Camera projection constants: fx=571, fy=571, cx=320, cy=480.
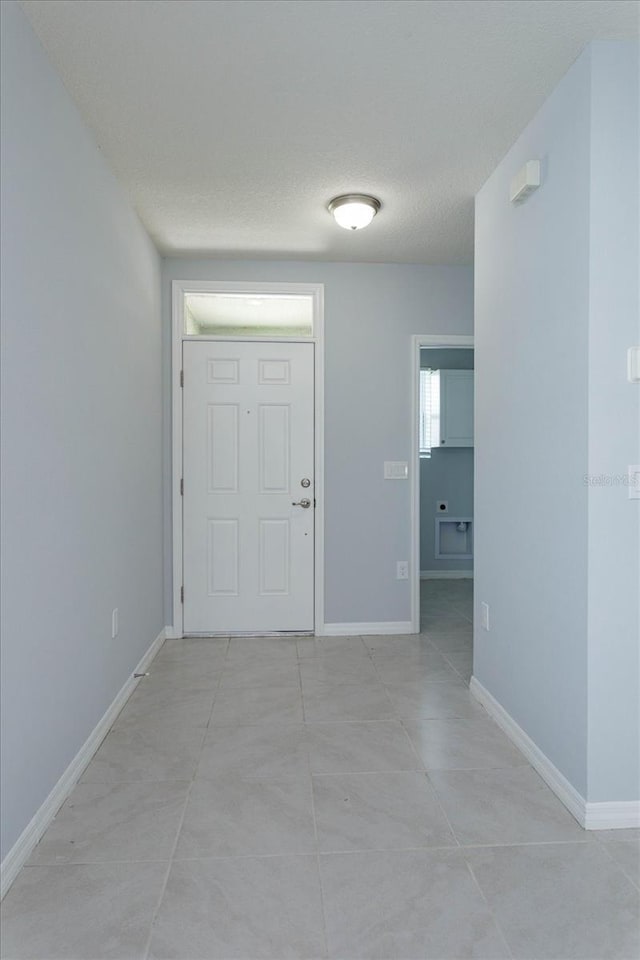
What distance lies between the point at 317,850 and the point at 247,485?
2491 millimetres

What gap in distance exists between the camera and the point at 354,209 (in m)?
2.92

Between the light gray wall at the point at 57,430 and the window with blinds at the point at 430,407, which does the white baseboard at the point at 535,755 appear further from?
the window with blinds at the point at 430,407

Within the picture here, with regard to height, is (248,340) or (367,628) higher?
(248,340)

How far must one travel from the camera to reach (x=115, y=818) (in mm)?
1877

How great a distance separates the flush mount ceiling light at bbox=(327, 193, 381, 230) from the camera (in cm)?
289

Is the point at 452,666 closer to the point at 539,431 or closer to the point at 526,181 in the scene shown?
the point at 539,431

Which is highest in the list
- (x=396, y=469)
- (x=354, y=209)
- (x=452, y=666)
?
(x=354, y=209)

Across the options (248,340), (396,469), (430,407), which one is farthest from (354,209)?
(430,407)

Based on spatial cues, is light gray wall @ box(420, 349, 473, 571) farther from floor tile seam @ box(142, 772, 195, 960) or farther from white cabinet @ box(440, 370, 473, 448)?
floor tile seam @ box(142, 772, 195, 960)

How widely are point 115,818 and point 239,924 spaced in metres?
0.65

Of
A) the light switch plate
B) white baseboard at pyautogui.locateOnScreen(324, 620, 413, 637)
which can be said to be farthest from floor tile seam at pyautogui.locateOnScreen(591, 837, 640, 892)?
the light switch plate

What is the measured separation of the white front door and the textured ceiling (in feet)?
3.40

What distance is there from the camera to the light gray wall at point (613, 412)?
180cm

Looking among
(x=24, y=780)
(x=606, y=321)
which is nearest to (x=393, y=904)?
(x=24, y=780)
